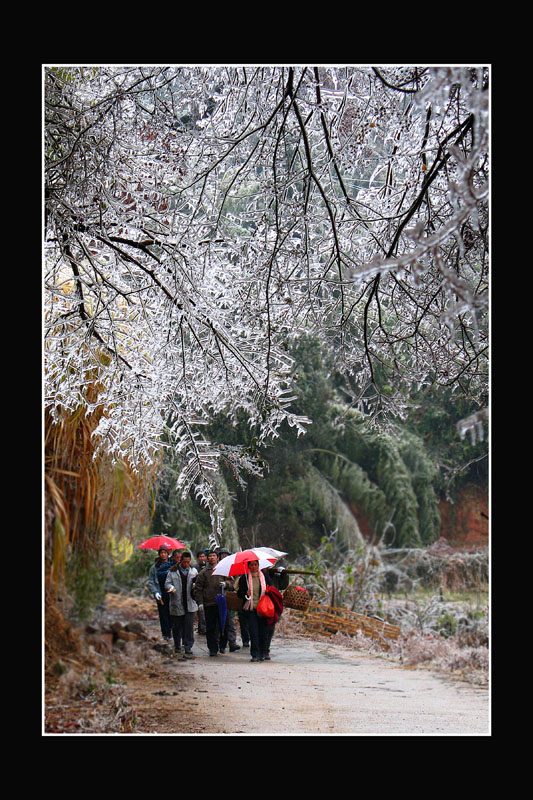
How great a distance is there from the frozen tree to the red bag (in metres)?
0.54

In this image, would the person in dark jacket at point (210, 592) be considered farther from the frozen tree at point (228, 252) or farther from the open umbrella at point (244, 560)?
the frozen tree at point (228, 252)

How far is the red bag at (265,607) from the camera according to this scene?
3.78m

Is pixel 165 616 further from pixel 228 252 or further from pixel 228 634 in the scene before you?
pixel 228 252

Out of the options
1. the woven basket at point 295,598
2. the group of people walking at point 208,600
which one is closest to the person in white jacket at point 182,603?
the group of people walking at point 208,600

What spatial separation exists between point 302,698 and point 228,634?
1.55 feet

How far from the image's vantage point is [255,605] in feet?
12.5

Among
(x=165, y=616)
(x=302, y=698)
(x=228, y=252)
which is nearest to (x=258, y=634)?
(x=302, y=698)
